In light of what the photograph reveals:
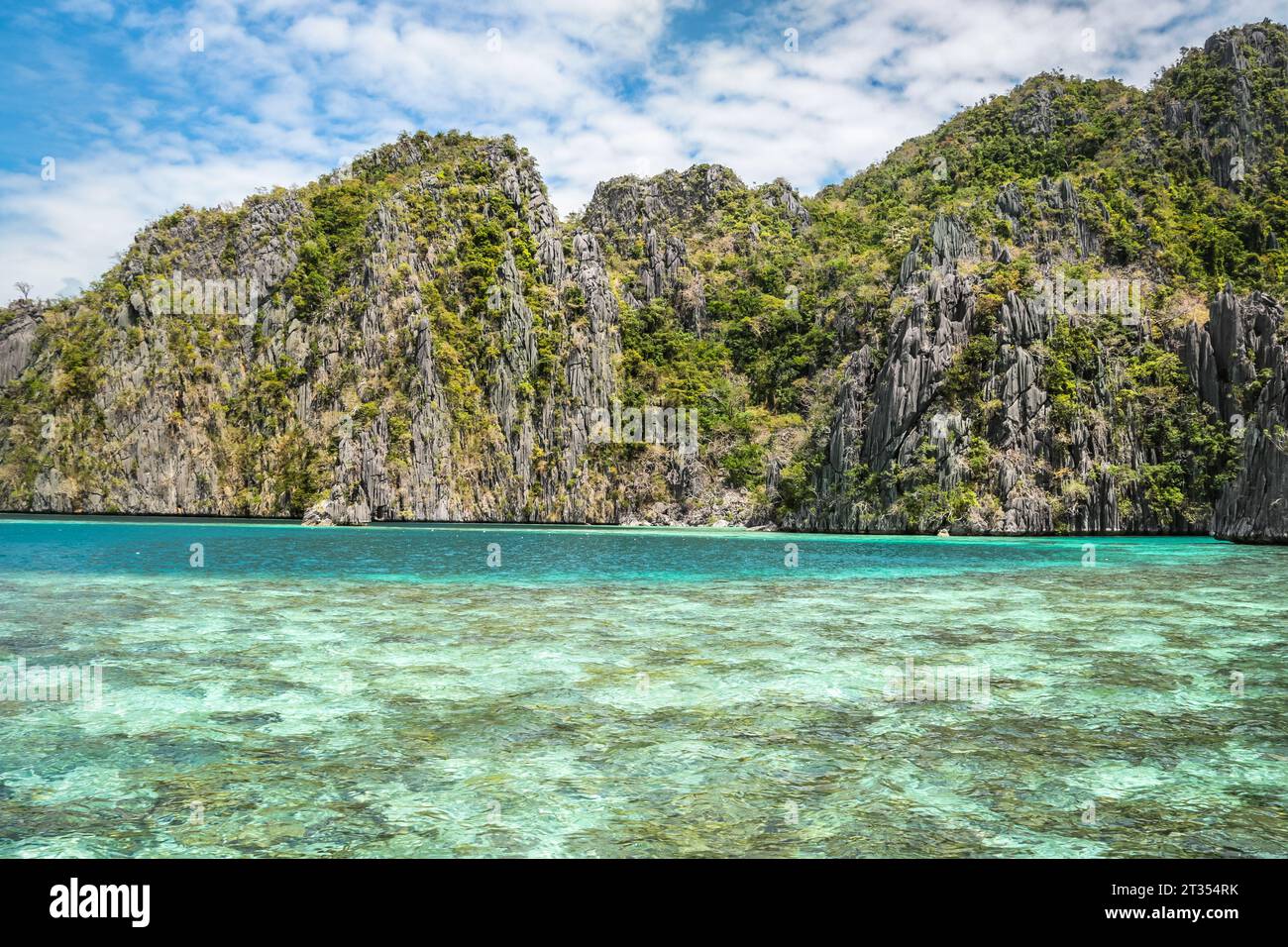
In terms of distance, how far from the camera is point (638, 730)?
10.4 m

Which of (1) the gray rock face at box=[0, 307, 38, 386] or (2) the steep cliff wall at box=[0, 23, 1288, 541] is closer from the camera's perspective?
(2) the steep cliff wall at box=[0, 23, 1288, 541]

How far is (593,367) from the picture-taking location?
115 metres

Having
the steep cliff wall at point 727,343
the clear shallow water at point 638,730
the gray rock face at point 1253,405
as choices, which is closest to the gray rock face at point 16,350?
the steep cliff wall at point 727,343

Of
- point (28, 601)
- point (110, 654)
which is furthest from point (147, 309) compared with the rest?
point (110, 654)

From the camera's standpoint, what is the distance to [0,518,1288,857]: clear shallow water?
7102 millimetres

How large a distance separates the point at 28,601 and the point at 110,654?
1065 cm

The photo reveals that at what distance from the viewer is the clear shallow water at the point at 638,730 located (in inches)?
280

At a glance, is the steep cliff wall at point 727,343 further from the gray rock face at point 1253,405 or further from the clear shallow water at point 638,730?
the clear shallow water at point 638,730

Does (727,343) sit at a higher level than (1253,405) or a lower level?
higher

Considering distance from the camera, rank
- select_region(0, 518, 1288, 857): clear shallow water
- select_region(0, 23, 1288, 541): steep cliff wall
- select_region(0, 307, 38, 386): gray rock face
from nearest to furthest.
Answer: select_region(0, 518, 1288, 857): clear shallow water, select_region(0, 23, 1288, 541): steep cliff wall, select_region(0, 307, 38, 386): gray rock face

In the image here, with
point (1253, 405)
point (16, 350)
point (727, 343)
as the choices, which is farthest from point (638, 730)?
point (16, 350)

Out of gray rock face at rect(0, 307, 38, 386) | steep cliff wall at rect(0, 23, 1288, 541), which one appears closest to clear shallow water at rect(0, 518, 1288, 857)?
steep cliff wall at rect(0, 23, 1288, 541)

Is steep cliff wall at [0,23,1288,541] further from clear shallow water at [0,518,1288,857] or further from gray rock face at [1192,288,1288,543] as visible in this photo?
clear shallow water at [0,518,1288,857]

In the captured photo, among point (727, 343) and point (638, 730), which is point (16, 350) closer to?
point (727, 343)
